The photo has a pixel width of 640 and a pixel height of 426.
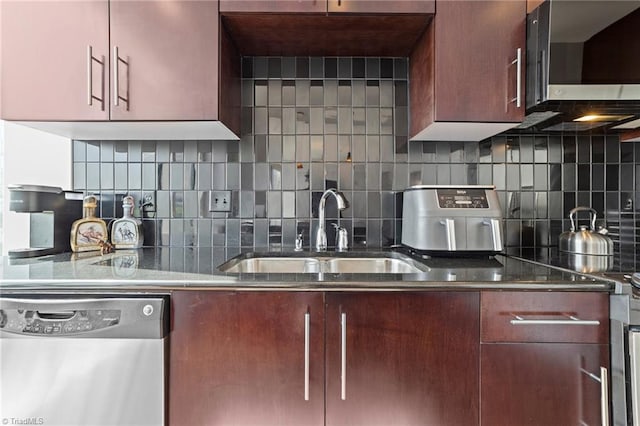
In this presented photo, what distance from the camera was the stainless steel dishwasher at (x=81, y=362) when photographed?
3.10 feet

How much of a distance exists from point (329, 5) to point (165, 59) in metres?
0.64

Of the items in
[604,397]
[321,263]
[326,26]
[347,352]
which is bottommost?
[604,397]

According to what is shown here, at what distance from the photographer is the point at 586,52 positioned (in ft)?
3.91

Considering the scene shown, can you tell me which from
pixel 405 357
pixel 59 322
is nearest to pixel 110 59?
pixel 59 322

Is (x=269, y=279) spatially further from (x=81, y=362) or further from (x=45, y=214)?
(x=45, y=214)

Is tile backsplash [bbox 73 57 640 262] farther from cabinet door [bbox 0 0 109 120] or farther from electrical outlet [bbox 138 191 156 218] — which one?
cabinet door [bbox 0 0 109 120]

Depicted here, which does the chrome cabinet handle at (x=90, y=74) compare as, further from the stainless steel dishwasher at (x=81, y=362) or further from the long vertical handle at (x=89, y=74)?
the stainless steel dishwasher at (x=81, y=362)

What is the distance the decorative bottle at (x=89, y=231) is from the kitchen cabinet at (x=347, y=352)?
2.74ft

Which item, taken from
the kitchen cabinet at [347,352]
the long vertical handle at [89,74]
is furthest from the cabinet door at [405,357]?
the long vertical handle at [89,74]

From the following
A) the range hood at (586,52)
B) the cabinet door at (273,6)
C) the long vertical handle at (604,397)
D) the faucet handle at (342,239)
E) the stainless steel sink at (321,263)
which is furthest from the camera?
the faucet handle at (342,239)

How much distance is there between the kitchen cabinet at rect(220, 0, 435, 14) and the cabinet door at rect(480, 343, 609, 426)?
118cm

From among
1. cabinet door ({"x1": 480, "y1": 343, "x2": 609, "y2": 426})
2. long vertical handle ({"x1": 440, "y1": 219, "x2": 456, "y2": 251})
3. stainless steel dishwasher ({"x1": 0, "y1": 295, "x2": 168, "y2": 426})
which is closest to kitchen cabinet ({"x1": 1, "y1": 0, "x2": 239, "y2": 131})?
stainless steel dishwasher ({"x1": 0, "y1": 295, "x2": 168, "y2": 426})

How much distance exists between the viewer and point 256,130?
1670 mm

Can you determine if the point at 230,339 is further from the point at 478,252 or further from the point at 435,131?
the point at 435,131
